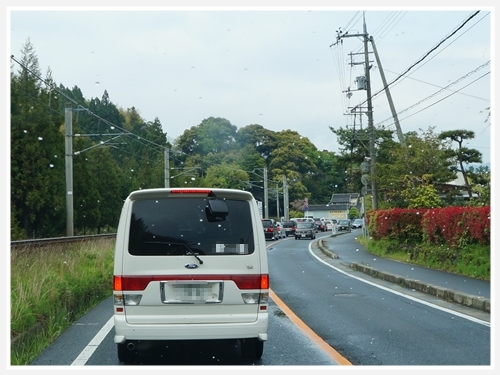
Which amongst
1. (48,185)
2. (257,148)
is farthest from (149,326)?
(257,148)

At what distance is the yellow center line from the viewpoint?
265 inches

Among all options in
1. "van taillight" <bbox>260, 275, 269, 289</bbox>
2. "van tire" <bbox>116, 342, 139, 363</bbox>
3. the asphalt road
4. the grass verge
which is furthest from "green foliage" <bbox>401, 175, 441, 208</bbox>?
"van tire" <bbox>116, 342, 139, 363</bbox>

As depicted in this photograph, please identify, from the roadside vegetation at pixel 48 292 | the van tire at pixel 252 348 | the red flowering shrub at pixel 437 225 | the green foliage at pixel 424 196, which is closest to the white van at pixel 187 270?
the van tire at pixel 252 348

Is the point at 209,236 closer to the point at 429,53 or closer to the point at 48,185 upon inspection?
the point at 429,53

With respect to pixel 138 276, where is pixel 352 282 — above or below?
below

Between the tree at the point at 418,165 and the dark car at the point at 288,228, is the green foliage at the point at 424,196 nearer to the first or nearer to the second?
the tree at the point at 418,165

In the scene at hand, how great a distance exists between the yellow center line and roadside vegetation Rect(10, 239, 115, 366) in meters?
3.24

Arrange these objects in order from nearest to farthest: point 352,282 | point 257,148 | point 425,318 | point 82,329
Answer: point 82,329 → point 425,318 → point 352,282 → point 257,148

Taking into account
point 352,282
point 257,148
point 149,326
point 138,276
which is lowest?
point 352,282

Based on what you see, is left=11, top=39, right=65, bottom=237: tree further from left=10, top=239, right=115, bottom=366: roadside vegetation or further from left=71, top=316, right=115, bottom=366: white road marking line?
left=71, top=316, right=115, bottom=366: white road marking line

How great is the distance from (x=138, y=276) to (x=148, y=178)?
161ft

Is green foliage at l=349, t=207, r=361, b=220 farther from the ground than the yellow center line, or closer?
closer

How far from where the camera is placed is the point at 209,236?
6.26 m

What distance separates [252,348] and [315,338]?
4.21ft
